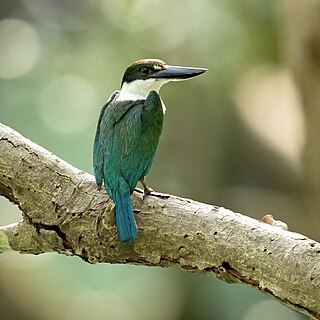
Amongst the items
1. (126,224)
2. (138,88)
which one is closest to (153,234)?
(126,224)

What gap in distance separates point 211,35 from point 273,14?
29cm

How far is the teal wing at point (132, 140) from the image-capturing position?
1.66m

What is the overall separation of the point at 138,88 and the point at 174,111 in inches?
81.7

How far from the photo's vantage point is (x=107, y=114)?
1742 mm

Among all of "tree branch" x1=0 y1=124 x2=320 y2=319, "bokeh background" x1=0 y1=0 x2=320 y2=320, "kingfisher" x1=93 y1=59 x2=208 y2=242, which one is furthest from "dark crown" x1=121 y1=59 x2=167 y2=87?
"bokeh background" x1=0 y1=0 x2=320 y2=320

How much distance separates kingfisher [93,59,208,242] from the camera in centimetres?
165

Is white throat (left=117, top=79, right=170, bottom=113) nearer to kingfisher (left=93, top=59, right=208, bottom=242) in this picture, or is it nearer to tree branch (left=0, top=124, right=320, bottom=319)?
kingfisher (left=93, top=59, right=208, bottom=242)

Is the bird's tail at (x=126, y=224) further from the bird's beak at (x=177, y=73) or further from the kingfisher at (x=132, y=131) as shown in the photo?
the bird's beak at (x=177, y=73)

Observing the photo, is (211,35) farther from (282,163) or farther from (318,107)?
(318,107)

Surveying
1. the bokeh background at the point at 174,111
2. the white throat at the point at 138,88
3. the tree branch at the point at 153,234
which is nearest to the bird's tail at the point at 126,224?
the tree branch at the point at 153,234

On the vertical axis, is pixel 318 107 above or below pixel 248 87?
below

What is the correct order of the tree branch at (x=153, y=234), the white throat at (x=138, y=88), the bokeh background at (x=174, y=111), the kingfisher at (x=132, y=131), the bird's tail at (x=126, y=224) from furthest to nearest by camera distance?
the bokeh background at (x=174, y=111), the white throat at (x=138, y=88), the kingfisher at (x=132, y=131), the bird's tail at (x=126, y=224), the tree branch at (x=153, y=234)

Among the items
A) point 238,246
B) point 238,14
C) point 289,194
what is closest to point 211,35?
point 238,14

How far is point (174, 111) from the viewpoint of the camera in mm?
3836
